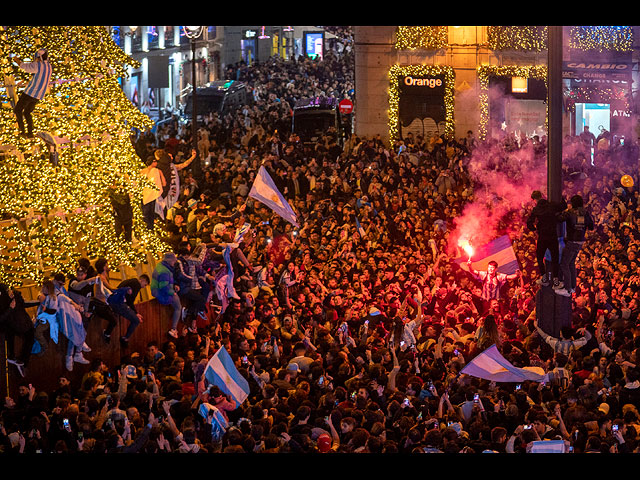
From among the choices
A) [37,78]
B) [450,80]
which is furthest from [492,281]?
[450,80]

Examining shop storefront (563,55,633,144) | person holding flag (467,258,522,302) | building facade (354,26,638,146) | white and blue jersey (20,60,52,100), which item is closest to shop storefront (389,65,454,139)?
building facade (354,26,638,146)

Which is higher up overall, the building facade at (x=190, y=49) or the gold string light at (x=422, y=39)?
the building facade at (x=190, y=49)

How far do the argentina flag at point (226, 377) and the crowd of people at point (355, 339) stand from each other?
9cm

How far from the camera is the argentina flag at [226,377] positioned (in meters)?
11.4

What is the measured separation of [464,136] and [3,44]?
22.7m

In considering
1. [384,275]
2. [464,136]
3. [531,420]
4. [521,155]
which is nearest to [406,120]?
[464,136]

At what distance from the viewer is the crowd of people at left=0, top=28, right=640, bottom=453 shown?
10703mm

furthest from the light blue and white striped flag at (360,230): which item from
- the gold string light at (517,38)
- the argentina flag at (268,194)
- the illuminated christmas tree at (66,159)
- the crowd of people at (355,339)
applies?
the gold string light at (517,38)

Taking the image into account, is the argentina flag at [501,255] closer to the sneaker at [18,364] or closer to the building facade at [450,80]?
the sneaker at [18,364]

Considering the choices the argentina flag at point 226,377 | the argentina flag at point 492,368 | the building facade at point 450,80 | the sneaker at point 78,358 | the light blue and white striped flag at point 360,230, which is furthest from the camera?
the building facade at point 450,80

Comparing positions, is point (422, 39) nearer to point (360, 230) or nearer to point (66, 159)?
point (360, 230)

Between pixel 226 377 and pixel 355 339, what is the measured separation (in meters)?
3.14

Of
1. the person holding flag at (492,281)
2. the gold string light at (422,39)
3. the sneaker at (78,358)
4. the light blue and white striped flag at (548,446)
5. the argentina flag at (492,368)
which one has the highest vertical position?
the gold string light at (422,39)

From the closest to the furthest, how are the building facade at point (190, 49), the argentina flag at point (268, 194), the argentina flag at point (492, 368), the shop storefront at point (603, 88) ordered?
the argentina flag at point (492, 368) < the argentina flag at point (268, 194) < the shop storefront at point (603, 88) < the building facade at point (190, 49)
